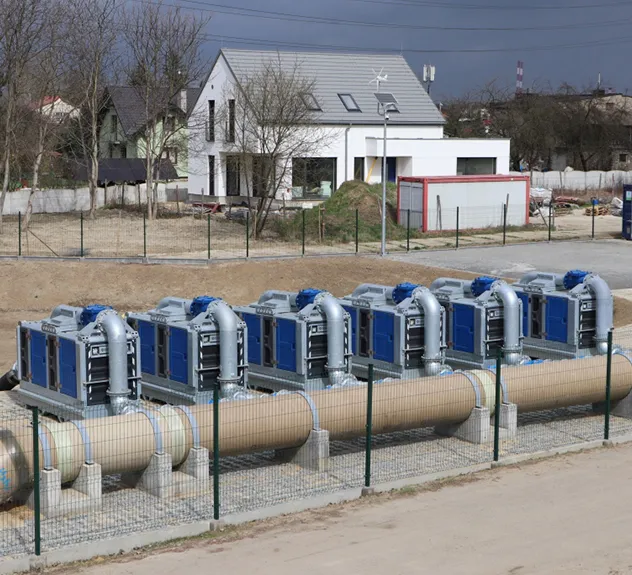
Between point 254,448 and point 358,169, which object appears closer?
point 254,448

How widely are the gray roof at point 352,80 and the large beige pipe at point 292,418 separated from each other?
3470cm

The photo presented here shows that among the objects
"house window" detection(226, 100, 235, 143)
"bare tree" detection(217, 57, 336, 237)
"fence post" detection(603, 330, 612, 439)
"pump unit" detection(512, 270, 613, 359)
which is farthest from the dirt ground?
"house window" detection(226, 100, 235, 143)

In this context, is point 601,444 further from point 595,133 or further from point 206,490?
point 595,133

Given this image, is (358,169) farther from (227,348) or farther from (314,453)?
(314,453)

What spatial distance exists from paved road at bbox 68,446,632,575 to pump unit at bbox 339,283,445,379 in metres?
4.87

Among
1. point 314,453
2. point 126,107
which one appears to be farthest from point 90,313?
point 126,107

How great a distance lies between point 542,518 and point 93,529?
5023 mm

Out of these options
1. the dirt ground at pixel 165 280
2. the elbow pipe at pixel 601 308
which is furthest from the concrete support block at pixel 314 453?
the dirt ground at pixel 165 280

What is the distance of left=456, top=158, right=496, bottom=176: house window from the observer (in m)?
51.8

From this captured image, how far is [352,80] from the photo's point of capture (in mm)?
54062

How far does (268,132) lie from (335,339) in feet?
80.2

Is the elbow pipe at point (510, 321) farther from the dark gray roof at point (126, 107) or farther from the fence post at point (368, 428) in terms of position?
the dark gray roof at point (126, 107)

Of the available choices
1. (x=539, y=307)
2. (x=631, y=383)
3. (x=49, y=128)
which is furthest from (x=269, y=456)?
(x=49, y=128)

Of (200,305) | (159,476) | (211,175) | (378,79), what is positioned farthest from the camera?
(378,79)
